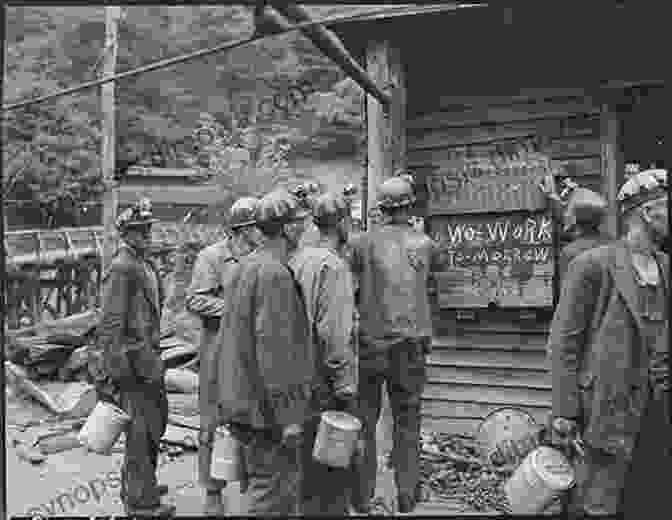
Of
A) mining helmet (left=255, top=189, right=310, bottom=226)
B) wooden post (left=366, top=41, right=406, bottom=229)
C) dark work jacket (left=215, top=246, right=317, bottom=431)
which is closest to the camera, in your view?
dark work jacket (left=215, top=246, right=317, bottom=431)

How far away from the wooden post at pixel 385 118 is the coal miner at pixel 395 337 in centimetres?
112

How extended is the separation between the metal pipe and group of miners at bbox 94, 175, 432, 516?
3.10ft

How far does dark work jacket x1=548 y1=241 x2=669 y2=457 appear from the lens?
3.85 metres

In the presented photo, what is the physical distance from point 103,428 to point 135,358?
0.53 m

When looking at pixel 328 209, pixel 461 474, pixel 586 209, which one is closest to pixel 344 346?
pixel 328 209

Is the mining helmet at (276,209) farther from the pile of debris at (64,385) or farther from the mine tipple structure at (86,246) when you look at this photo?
the mine tipple structure at (86,246)

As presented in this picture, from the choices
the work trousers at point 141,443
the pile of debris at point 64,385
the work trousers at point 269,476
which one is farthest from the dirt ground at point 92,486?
the work trousers at point 269,476

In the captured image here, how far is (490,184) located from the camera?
25.0ft

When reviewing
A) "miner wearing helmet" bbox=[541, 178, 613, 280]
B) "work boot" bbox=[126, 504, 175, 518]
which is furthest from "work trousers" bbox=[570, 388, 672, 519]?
"work boot" bbox=[126, 504, 175, 518]

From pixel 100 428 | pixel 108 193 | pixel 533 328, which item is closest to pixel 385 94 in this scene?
pixel 533 328

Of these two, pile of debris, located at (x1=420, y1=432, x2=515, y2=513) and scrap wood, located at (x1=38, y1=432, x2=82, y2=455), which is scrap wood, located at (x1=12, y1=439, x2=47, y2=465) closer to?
scrap wood, located at (x1=38, y1=432, x2=82, y2=455)

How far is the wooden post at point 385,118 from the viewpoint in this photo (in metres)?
7.12

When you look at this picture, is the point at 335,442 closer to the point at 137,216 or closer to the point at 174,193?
the point at 137,216

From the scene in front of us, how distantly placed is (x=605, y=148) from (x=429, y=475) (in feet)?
11.4
